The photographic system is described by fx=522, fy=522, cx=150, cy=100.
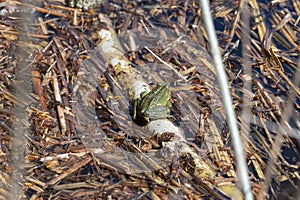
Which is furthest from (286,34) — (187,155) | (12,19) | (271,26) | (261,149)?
(12,19)

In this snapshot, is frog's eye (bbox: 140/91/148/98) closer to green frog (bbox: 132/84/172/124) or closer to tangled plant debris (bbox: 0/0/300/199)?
green frog (bbox: 132/84/172/124)

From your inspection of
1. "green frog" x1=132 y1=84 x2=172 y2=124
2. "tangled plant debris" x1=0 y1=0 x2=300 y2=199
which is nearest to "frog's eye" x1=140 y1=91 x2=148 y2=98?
"green frog" x1=132 y1=84 x2=172 y2=124

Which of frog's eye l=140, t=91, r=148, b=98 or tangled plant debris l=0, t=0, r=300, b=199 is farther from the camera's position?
frog's eye l=140, t=91, r=148, b=98

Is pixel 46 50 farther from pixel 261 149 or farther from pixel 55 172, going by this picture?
pixel 261 149

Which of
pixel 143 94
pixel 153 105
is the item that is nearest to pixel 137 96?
pixel 143 94

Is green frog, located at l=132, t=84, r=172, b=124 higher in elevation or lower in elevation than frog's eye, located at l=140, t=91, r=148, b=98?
lower

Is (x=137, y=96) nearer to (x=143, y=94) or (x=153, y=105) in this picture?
(x=143, y=94)

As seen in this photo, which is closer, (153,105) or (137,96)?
(153,105)

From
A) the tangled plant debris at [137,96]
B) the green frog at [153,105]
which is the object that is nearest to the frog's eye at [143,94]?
the green frog at [153,105]

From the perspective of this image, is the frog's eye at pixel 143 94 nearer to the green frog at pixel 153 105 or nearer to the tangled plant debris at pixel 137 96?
the green frog at pixel 153 105
